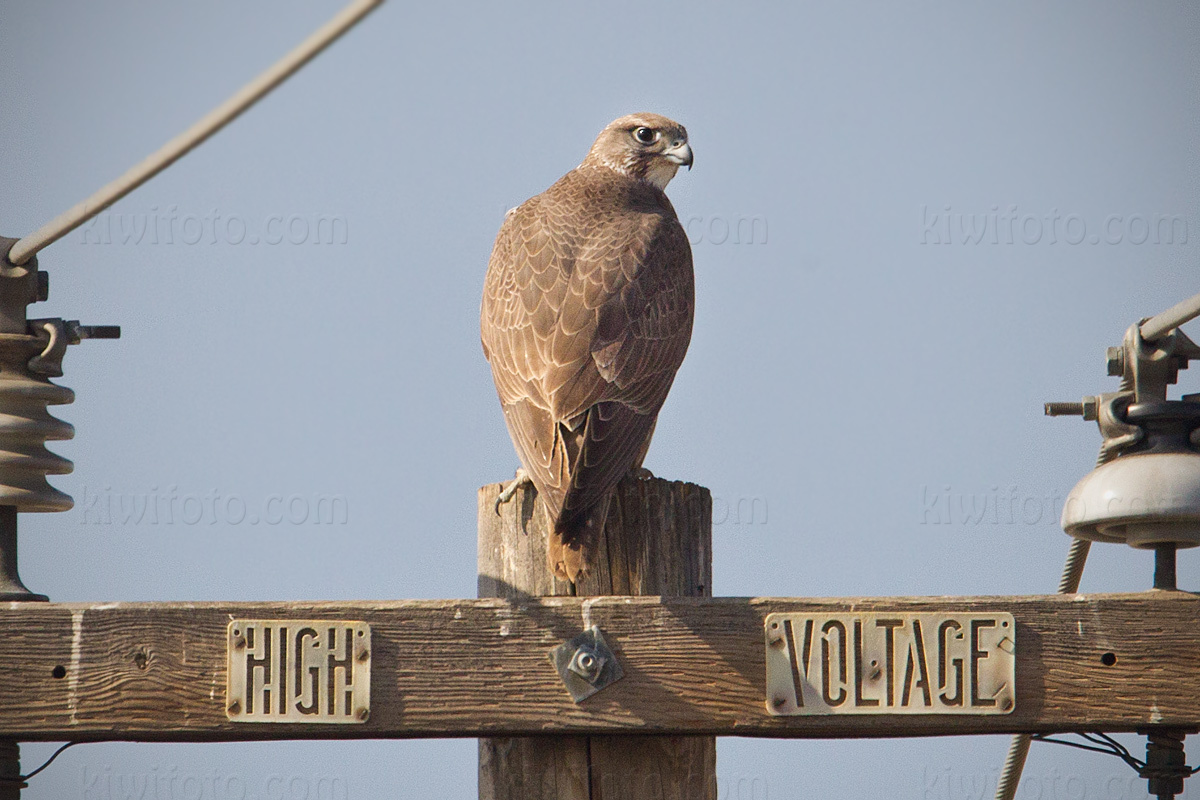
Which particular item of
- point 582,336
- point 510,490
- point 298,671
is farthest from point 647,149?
point 298,671

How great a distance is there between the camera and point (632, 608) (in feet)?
11.1

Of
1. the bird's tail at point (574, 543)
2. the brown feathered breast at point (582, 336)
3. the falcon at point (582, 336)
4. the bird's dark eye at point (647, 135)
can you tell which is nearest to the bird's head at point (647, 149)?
the bird's dark eye at point (647, 135)

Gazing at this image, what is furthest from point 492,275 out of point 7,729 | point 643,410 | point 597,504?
point 7,729

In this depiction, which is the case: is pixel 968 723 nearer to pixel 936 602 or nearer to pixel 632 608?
pixel 936 602

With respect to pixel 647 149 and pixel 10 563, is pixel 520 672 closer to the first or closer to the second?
pixel 10 563

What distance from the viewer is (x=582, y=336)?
4562 mm

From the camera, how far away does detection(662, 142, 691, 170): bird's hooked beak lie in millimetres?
6699

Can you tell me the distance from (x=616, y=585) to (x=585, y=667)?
31cm

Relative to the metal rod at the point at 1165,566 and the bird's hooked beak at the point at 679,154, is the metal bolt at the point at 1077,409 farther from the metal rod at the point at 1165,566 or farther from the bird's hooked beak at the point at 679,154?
the bird's hooked beak at the point at 679,154

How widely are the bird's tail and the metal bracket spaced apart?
0.78ft

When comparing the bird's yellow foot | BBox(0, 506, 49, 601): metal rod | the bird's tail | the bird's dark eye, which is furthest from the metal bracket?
the bird's dark eye

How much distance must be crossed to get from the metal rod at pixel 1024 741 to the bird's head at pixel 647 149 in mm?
3142

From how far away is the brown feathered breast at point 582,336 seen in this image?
153 inches

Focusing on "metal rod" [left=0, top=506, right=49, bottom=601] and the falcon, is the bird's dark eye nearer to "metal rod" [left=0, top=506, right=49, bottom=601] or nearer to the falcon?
the falcon
